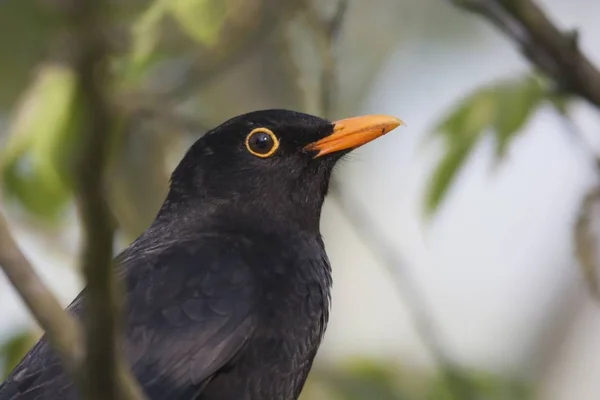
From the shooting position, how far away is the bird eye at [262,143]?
4.76 metres

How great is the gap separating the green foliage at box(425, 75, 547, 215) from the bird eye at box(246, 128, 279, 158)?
2.35 ft

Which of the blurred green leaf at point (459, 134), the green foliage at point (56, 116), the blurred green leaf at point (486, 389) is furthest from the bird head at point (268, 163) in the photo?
the blurred green leaf at point (486, 389)

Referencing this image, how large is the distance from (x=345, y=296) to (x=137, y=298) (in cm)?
932

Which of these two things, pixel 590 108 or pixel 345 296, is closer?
pixel 590 108

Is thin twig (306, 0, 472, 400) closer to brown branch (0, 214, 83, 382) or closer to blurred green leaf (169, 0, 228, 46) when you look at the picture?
blurred green leaf (169, 0, 228, 46)

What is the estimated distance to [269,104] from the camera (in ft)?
26.0

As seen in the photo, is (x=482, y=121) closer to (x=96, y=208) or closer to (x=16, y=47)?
(x=96, y=208)

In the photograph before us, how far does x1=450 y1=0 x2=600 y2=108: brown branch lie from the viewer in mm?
4312

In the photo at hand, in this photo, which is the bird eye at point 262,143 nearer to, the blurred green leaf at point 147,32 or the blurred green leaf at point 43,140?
the blurred green leaf at point 147,32

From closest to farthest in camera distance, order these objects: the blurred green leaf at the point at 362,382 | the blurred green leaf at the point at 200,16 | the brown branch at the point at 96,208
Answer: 1. the brown branch at the point at 96,208
2. the blurred green leaf at the point at 200,16
3. the blurred green leaf at the point at 362,382

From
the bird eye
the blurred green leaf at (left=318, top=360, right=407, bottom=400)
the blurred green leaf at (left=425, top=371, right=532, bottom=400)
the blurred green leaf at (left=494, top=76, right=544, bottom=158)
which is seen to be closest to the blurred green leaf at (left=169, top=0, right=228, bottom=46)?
the bird eye

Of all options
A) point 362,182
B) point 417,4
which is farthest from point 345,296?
point 417,4

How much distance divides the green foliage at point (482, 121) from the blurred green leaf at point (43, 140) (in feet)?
5.18

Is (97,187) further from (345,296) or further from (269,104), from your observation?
(345,296)
